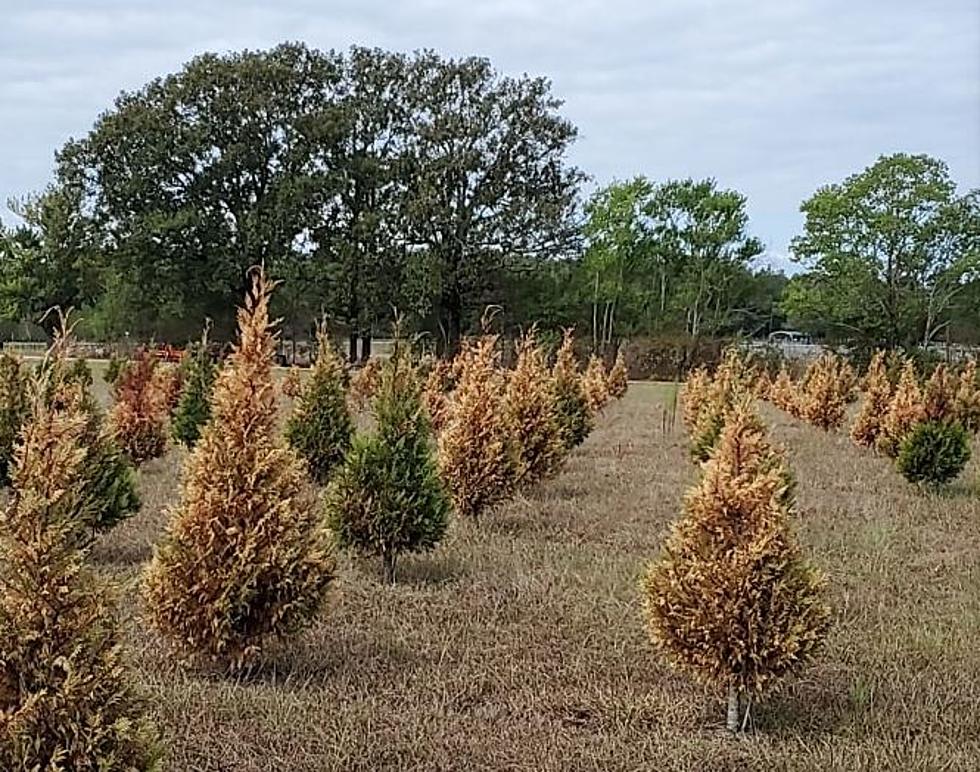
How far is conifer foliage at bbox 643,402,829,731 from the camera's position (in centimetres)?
416

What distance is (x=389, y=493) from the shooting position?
649 cm

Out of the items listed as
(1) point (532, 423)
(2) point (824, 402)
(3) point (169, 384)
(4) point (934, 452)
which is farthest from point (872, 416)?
(3) point (169, 384)

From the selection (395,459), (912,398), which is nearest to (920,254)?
(912,398)

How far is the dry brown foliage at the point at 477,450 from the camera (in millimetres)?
8492

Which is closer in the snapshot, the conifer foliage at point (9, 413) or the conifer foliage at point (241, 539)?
the conifer foliage at point (241, 539)

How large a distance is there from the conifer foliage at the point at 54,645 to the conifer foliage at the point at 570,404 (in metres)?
9.64

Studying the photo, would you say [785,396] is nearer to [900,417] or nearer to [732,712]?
[900,417]

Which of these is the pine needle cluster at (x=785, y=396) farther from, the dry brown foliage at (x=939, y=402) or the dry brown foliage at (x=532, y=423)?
the dry brown foliage at (x=532, y=423)

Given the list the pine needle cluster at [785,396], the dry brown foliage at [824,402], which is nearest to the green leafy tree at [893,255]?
the pine needle cluster at [785,396]

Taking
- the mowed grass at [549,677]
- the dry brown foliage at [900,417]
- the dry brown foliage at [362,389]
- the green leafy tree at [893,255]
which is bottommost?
the mowed grass at [549,677]

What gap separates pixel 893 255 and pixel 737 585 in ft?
121

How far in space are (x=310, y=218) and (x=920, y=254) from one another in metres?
22.0

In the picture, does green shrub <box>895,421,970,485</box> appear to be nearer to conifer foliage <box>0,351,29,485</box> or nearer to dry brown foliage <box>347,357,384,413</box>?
conifer foliage <box>0,351,29,485</box>

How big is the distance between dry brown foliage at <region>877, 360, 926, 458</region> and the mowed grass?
3635 mm
